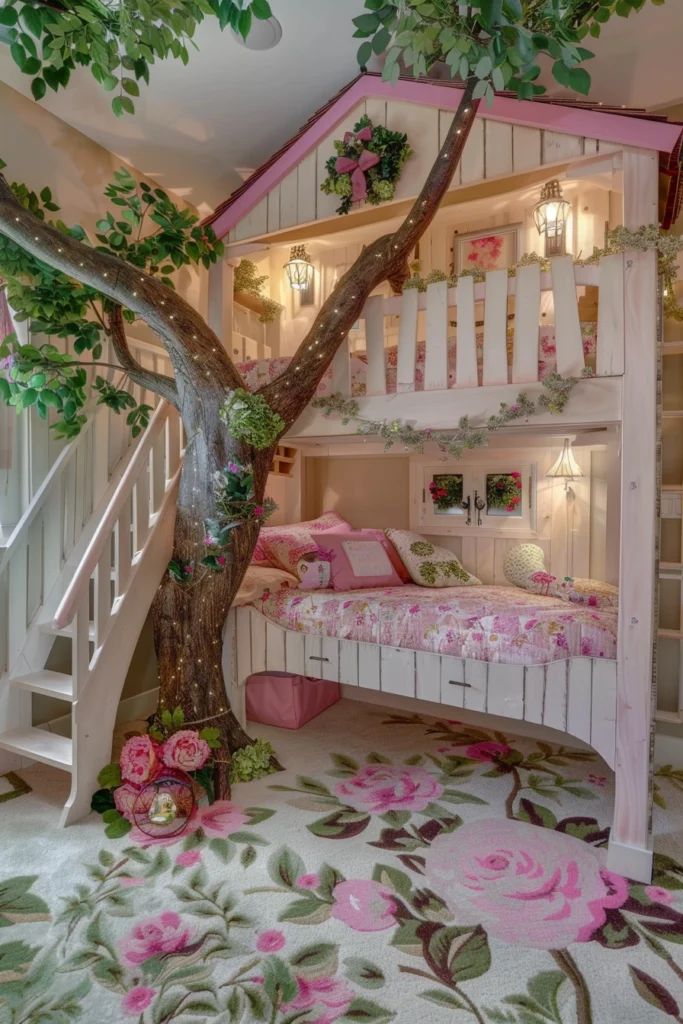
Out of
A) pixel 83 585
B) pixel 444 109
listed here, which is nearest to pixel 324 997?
pixel 83 585

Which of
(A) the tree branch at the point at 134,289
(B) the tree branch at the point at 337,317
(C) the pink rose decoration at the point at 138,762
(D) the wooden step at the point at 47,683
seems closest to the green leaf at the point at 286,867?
(C) the pink rose decoration at the point at 138,762

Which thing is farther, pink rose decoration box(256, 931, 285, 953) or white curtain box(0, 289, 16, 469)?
white curtain box(0, 289, 16, 469)

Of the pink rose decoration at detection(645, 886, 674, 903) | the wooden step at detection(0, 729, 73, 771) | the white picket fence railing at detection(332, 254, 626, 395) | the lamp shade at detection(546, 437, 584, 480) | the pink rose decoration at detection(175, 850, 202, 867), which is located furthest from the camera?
the lamp shade at detection(546, 437, 584, 480)

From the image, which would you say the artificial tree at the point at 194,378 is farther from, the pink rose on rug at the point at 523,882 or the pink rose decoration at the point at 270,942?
the pink rose on rug at the point at 523,882

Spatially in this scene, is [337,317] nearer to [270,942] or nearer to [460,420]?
[460,420]

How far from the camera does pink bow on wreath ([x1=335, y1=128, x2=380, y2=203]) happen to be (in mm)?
2412

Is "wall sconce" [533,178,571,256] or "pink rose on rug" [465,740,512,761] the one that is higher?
"wall sconce" [533,178,571,256]

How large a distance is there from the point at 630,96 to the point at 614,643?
2671mm

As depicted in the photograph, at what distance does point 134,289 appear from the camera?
225 centimetres

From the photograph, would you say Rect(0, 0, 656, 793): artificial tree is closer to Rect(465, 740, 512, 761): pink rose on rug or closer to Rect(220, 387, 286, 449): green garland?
Rect(220, 387, 286, 449): green garland

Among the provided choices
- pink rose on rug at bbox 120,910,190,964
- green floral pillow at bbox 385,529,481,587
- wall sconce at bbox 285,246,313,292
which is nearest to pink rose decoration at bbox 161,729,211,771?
pink rose on rug at bbox 120,910,190,964

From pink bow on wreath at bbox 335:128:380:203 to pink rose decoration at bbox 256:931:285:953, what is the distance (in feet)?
9.07

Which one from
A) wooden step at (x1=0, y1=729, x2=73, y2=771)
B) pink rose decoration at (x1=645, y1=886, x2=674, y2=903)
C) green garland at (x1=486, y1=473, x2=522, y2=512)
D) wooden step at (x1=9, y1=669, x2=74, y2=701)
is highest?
green garland at (x1=486, y1=473, x2=522, y2=512)

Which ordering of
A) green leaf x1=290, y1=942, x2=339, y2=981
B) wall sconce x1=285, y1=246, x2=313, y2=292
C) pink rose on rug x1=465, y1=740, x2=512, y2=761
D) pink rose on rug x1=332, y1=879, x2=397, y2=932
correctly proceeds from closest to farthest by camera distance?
1. green leaf x1=290, y1=942, x2=339, y2=981
2. pink rose on rug x1=332, y1=879, x2=397, y2=932
3. pink rose on rug x1=465, y1=740, x2=512, y2=761
4. wall sconce x1=285, y1=246, x2=313, y2=292
